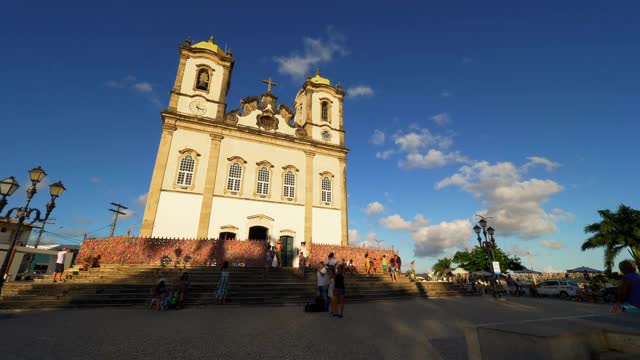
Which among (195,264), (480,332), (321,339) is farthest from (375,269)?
(480,332)

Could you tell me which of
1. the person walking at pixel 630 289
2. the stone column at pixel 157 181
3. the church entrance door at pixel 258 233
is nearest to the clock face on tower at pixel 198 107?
the stone column at pixel 157 181

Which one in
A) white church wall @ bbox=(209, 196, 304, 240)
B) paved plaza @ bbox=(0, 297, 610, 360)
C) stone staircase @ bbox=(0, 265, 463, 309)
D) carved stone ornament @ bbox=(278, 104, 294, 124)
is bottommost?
paved plaza @ bbox=(0, 297, 610, 360)

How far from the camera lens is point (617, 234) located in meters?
21.3

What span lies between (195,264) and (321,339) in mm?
12335

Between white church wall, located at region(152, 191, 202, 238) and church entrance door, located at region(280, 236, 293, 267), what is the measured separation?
19.0 ft

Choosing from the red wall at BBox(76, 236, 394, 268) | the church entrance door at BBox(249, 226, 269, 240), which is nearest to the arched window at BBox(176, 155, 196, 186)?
the red wall at BBox(76, 236, 394, 268)

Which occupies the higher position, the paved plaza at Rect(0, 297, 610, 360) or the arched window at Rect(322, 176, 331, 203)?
the arched window at Rect(322, 176, 331, 203)

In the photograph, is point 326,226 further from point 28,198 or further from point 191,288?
point 28,198

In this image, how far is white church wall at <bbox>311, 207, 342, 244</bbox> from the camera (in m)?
21.8

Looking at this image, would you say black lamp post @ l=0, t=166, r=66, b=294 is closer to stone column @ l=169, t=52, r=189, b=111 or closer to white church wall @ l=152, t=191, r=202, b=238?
white church wall @ l=152, t=191, r=202, b=238

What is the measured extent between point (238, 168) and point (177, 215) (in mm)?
5276

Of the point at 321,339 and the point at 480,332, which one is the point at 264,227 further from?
the point at 480,332

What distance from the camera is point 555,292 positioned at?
1939 centimetres

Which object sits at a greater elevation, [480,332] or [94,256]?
[94,256]
